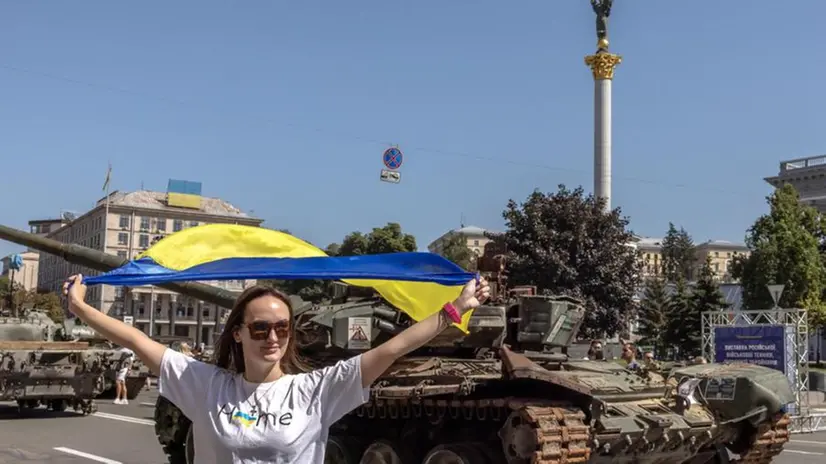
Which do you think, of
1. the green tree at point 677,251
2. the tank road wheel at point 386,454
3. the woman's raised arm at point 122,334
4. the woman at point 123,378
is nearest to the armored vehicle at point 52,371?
the woman at point 123,378

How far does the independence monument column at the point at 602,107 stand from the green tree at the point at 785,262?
22.8ft

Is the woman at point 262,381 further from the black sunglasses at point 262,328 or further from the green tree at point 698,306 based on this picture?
the green tree at point 698,306

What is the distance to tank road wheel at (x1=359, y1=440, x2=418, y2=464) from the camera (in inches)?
376

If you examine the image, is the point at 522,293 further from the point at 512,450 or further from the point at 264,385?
the point at 264,385

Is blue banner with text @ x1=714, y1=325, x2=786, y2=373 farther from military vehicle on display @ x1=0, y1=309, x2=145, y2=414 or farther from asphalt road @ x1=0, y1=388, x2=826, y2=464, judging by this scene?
military vehicle on display @ x1=0, y1=309, x2=145, y2=414

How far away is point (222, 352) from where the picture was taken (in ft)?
11.6

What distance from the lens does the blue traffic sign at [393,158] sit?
24.3 metres

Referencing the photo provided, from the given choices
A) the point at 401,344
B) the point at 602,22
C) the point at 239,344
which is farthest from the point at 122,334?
the point at 602,22

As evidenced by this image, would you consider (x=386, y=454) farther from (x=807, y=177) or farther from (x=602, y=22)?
(x=807, y=177)

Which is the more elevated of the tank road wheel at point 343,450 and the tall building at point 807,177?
the tall building at point 807,177

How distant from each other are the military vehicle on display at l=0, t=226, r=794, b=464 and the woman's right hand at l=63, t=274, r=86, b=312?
4.18 m

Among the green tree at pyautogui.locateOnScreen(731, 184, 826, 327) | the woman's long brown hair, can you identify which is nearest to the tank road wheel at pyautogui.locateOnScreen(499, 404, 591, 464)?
the woman's long brown hair

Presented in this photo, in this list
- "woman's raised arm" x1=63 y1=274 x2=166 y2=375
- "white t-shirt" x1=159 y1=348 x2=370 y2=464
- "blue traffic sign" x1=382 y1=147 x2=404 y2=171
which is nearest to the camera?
"white t-shirt" x1=159 y1=348 x2=370 y2=464

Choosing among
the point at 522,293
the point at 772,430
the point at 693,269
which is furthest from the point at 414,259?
the point at 693,269
